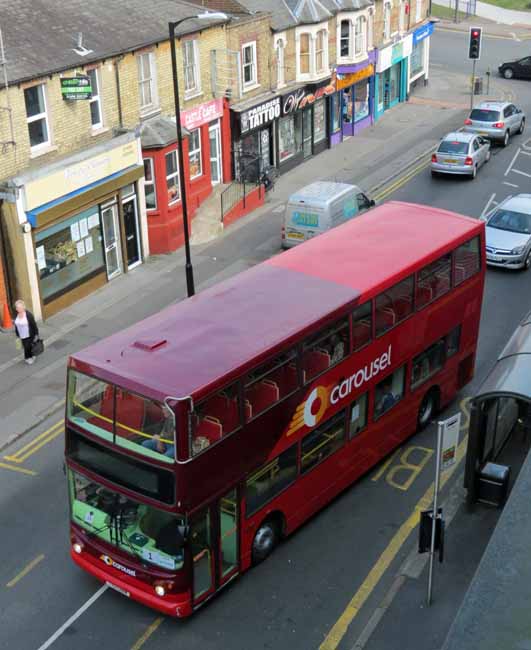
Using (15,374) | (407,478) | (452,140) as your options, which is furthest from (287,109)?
(407,478)

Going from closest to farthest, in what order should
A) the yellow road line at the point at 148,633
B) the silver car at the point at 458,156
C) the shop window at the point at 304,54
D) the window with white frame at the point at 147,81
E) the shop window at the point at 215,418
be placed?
1. the shop window at the point at 215,418
2. the yellow road line at the point at 148,633
3. the window with white frame at the point at 147,81
4. the silver car at the point at 458,156
5. the shop window at the point at 304,54

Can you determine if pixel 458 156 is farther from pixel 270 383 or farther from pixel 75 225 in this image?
pixel 270 383

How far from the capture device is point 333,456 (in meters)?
15.2

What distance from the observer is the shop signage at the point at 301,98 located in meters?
36.2

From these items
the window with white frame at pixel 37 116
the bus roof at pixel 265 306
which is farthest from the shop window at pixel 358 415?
the window with white frame at pixel 37 116

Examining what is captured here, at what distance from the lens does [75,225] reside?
82.3 feet

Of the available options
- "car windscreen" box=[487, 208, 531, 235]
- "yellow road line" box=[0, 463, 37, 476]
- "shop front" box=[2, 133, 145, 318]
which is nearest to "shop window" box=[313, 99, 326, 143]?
"car windscreen" box=[487, 208, 531, 235]

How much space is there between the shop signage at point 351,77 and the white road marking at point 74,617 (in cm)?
3096

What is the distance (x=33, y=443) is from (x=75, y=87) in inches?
411

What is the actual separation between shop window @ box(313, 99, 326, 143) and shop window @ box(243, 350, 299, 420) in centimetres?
2757

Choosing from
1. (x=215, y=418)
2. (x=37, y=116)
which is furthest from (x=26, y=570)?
(x=37, y=116)

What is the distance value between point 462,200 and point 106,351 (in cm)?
2289

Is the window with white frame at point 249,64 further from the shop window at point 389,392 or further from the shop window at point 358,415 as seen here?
the shop window at point 358,415

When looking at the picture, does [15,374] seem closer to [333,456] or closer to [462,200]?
[333,456]
